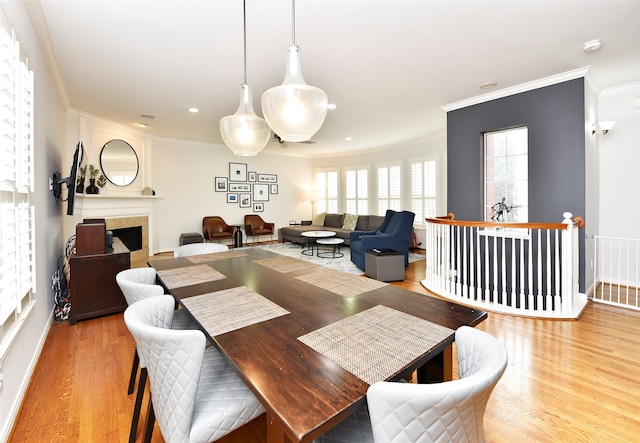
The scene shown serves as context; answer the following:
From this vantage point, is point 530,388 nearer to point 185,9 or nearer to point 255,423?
point 255,423

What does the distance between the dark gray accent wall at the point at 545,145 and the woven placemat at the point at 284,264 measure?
2938 mm

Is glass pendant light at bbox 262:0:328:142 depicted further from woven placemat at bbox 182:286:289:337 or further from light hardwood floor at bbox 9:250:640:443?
light hardwood floor at bbox 9:250:640:443

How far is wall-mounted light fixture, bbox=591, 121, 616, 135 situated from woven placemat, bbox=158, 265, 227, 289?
15.6 ft

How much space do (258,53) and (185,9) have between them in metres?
0.75

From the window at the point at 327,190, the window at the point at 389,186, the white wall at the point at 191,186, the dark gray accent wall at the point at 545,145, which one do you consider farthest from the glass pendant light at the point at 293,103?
the window at the point at 327,190

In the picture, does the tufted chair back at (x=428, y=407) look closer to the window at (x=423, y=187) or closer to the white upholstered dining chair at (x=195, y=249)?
the white upholstered dining chair at (x=195, y=249)

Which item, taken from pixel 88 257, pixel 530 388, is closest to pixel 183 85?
pixel 88 257

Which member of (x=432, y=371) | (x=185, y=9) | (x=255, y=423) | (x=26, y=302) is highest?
(x=185, y=9)

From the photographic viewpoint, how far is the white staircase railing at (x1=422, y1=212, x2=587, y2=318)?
9.60 feet

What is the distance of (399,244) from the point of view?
16.1 feet

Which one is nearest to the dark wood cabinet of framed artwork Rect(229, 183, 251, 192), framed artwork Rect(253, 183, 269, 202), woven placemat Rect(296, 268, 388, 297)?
woven placemat Rect(296, 268, 388, 297)

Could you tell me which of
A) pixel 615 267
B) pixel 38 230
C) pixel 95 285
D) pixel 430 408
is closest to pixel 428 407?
pixel 430 408

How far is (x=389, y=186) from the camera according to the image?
295 inches

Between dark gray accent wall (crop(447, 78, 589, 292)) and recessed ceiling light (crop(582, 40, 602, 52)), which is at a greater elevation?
recessed ceiling light (crop(582, 40, 602, 52))
